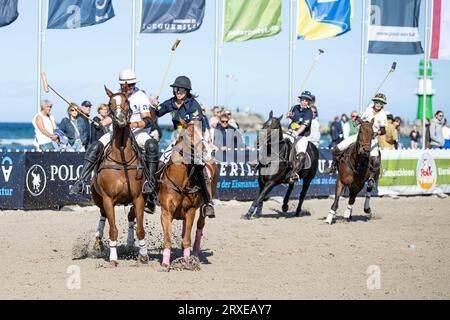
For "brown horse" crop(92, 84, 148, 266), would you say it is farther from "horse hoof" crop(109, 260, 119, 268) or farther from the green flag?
the green flag

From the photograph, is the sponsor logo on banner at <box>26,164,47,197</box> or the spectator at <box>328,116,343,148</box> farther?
the spectator at <box>328,116,343,148</box>

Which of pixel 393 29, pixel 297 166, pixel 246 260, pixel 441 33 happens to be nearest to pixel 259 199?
pixel 297 166

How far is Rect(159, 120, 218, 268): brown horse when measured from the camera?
11484 mm

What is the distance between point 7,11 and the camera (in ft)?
64.0

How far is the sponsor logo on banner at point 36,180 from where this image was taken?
18438mm

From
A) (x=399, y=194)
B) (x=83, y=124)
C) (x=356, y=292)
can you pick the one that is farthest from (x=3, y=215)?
(x=399, y=194)

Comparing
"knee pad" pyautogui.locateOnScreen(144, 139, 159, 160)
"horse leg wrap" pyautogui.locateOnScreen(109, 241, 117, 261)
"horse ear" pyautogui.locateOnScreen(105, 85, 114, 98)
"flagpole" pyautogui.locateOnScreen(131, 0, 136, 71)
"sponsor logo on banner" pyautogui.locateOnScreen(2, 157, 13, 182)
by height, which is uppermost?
"flagpole" pyautogui.locateOnScreen(131, 0, 136, 71)

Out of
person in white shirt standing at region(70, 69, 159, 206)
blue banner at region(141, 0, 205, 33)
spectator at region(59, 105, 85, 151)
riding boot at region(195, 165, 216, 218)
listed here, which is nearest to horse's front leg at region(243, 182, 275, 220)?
spectator at region(59, 105, 85, 151)

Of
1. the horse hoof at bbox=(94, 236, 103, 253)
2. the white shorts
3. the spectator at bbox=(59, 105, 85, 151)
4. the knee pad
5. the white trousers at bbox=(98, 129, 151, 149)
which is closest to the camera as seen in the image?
the knee pad

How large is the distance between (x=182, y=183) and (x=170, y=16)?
410 inches

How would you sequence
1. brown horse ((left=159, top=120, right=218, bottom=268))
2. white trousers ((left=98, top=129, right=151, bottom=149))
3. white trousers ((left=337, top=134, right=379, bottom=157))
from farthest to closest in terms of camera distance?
1. white trousers ((left=337, top=134, right=379, bottom=157))
2. white trousers ((left=98, top=129, right=151, bottom=149))
3. brown horse ((left=159, top=120, right=218, bottom=268))

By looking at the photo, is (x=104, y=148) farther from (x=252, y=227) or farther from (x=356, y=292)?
(x=252, y=227)

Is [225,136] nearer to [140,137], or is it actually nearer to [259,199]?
[259,199]

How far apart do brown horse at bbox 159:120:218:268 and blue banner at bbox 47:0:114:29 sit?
9375 mm
